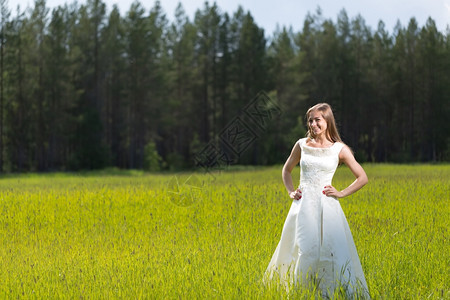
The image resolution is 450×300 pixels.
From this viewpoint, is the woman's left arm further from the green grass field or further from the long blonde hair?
the green grass field

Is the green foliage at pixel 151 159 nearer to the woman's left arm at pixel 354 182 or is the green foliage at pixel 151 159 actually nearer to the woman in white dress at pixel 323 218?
the woman in white dress at pixel 323 218

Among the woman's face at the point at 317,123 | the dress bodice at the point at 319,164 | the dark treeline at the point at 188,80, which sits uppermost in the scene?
the dark treeline at the point at 188,80

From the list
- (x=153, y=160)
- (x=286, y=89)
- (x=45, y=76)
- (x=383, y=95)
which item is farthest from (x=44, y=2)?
(x=383, y=95)

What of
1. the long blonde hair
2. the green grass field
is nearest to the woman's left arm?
the long blonde hair

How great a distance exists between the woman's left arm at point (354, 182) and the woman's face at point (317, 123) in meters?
0.31

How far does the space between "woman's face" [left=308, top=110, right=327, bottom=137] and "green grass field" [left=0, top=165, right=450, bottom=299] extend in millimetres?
1685

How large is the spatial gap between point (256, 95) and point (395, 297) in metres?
41.5

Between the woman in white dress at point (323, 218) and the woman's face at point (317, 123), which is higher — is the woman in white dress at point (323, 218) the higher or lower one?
the lower one

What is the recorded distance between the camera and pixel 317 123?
15.4ft

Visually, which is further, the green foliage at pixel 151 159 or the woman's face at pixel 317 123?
the green foliage at pixel 151 159

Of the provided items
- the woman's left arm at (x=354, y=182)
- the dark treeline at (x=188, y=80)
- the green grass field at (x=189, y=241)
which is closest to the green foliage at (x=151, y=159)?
the dark treeline at (x=188, y=80)

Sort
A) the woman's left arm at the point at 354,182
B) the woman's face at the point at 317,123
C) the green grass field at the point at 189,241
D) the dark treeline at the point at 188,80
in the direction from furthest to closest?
1. the dark treeline at the point at 188,80
2. the green grass field at the point at 189,241
3. the woman's face at the point at 317,123
4. the woman's left arm at the point at 354,182

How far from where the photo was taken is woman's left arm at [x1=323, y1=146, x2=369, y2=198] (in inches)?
180

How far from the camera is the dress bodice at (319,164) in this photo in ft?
15.3
